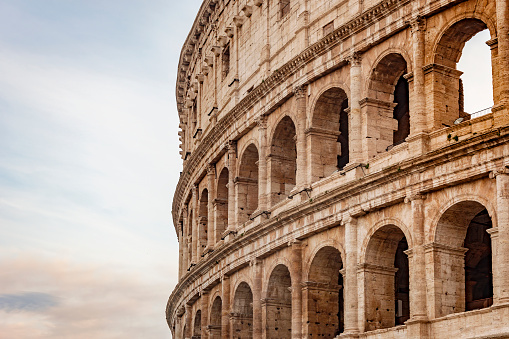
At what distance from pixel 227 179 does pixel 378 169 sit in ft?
40.7

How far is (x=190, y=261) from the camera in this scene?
46.2m

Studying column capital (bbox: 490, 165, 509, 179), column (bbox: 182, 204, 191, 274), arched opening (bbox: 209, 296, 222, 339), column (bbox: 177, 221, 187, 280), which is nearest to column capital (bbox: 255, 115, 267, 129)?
arched opening (bbox: 209, 296, 222, 339)

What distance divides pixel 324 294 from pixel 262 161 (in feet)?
19.8

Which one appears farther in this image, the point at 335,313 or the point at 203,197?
the point at 203,197

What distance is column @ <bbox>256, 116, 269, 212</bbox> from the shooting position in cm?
3562

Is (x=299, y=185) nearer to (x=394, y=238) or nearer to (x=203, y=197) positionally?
(x=394, y=238)

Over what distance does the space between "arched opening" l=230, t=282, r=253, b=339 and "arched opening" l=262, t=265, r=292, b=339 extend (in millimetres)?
2674

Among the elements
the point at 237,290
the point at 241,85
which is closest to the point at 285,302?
Result: the point at 237,290

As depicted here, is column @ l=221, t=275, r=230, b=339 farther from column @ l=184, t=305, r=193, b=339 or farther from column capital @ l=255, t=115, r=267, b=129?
column @ l=184, t=305, r=193, b=339

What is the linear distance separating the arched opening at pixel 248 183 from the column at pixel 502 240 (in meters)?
14.3

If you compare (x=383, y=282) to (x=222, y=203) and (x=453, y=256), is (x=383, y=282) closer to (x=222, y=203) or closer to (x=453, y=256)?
(x=453, y=256)

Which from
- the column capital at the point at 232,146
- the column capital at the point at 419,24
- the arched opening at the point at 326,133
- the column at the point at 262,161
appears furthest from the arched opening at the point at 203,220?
the column capital at the point at 419,24

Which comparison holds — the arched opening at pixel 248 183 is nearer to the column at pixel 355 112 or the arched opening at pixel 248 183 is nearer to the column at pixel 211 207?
the column at pixel 211 207

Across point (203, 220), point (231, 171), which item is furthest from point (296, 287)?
point (203, 220)
